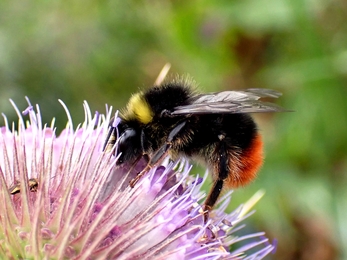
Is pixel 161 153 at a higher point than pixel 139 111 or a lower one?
lower

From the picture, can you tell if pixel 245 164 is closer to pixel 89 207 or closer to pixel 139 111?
pixel 139 111

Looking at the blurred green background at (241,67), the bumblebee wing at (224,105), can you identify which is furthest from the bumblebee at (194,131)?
the blurred green background at (241,67)

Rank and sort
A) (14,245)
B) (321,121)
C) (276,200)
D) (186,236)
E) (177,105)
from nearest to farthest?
(14,245)
(186,236)
(177,105)
(276,200)
(321,121)

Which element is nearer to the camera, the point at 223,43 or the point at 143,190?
the point at 143,190

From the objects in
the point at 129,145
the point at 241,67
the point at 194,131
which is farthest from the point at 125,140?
the point at 241,67

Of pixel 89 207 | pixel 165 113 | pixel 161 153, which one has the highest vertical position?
pixel 165 113

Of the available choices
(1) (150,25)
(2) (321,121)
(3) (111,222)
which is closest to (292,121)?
(2) (321,121)

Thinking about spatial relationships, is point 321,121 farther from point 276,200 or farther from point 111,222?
point 111,222

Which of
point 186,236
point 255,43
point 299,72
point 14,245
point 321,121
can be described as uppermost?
point 255,43
